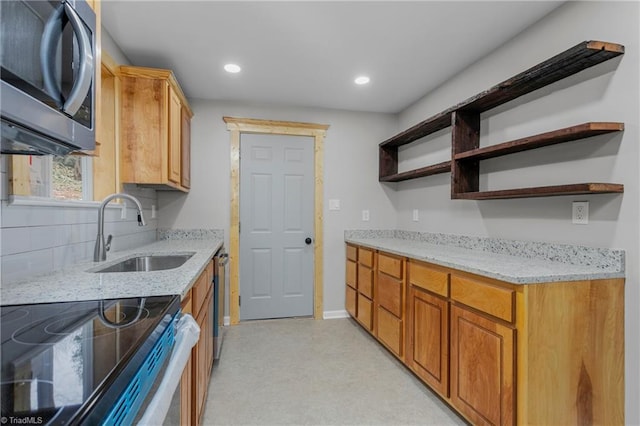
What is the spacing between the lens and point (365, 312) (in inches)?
126

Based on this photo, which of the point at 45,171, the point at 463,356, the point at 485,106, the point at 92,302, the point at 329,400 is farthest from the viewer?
the point at 485,106

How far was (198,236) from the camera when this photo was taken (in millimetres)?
3381

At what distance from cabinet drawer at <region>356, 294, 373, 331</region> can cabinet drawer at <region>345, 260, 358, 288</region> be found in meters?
0.19

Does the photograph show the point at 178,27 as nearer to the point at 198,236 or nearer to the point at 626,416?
the point at 198,236

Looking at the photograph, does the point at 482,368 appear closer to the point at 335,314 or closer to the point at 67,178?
the point at 335,314

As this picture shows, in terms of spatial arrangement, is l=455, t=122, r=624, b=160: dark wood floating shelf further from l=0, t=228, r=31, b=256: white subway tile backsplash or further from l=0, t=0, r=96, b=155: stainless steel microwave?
l=0, t=228, r=31, b=256: white subway tile backsplash

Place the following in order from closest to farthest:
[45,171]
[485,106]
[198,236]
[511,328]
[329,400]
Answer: [511,328] → [45,171] → [329,400] → [485,106] → [198,236]

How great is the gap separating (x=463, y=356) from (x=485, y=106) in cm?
175

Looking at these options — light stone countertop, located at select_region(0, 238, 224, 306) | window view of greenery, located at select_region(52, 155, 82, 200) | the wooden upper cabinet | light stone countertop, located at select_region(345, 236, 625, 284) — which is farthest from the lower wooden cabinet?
light stone countertop, located at select_region(345, 236, 625, 284)

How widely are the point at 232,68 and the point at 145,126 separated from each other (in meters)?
0.87

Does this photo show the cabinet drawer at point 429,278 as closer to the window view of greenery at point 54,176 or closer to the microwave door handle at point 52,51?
the microwave door handle at point 52,51

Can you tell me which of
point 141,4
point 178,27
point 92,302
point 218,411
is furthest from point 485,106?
point 218,411

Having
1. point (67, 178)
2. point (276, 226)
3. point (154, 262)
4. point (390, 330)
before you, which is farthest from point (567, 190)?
point (67, 178)

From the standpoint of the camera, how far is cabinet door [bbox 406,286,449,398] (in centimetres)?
198
